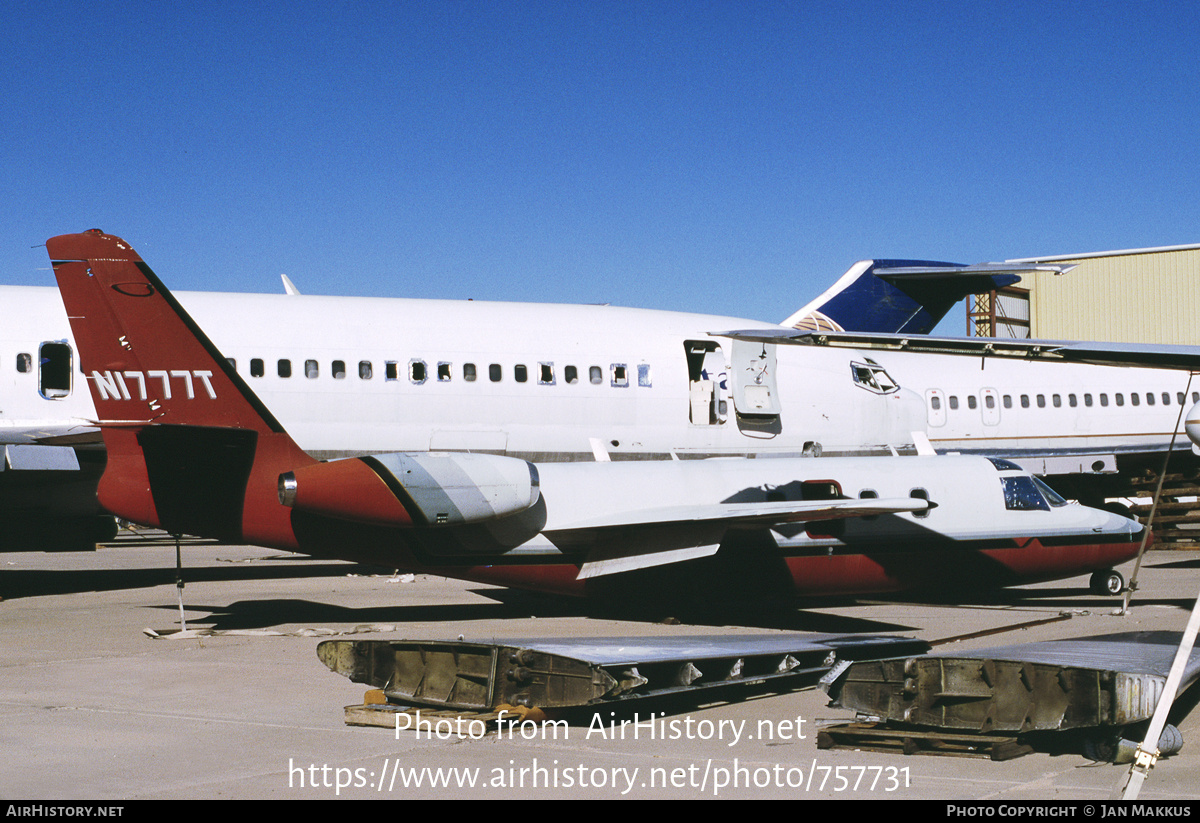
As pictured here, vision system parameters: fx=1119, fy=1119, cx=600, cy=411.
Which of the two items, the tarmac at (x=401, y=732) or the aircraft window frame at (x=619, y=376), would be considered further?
the aircraft window frame at (x=619, y=376)

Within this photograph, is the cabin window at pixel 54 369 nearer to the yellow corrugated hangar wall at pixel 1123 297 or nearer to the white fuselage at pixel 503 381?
the white fuselage at pixel 503 381

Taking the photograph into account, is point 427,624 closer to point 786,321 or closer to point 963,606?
point 963,606

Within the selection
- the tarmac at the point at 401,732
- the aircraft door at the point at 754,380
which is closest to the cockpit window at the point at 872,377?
the aircraft door at the point at 754,380

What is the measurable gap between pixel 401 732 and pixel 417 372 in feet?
42.4

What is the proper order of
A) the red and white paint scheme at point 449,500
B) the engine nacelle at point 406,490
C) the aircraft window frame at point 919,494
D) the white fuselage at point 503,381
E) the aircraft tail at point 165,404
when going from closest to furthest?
1. the engine nacelle at point 406,490
2. the red and white paint scheme at point 449,500
3. the aircraft tail at point 165,404
4. the aircraft window frame at point 919,494
5. the white fuselage at point 503,381

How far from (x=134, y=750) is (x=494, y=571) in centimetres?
685

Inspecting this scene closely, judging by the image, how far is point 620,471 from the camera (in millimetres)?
15352

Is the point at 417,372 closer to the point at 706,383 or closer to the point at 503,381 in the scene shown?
the point at 503,381

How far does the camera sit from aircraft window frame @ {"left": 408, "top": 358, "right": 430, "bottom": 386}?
68.7 ft

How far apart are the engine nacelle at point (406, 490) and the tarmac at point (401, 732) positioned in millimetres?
1510

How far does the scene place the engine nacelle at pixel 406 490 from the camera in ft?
44.2

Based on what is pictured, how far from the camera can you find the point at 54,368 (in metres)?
19.5
